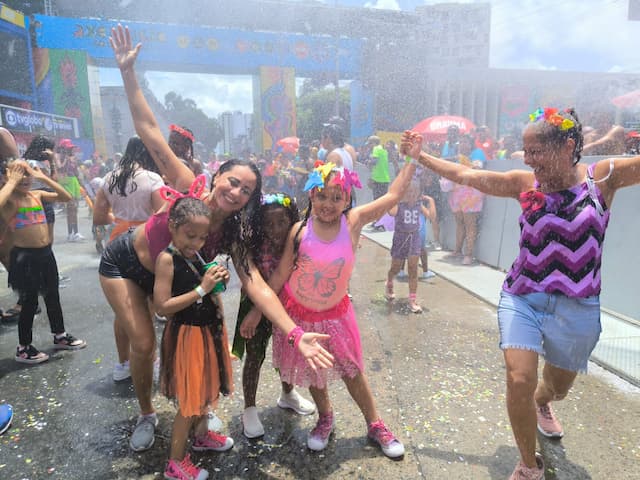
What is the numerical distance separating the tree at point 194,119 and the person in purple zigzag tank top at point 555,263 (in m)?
62.2

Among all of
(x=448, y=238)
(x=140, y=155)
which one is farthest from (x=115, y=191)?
(x=448, y=238)

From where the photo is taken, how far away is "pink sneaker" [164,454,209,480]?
7.15 feet

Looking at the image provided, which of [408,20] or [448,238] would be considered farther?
[408,20]

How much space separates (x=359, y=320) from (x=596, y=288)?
266cm

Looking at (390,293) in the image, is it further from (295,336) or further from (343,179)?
(295,336)

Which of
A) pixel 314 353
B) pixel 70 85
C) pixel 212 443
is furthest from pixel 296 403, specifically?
pixel 70 85

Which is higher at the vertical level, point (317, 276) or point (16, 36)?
point (16, 36)

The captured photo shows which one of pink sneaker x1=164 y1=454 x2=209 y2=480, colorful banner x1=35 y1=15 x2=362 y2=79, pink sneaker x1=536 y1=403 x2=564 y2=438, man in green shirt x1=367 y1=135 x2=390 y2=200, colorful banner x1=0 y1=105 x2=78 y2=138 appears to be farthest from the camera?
colorful banner x1=35 y1=15 x2=362 y2=79

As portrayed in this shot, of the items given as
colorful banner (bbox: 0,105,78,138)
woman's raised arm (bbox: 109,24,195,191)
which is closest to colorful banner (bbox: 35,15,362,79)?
colorful banner (bbox: 0,105,78,138)

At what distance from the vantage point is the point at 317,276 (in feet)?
7.65

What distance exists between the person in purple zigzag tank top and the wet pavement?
42cm

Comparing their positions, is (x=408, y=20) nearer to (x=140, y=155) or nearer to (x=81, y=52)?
(x=81, y=52)

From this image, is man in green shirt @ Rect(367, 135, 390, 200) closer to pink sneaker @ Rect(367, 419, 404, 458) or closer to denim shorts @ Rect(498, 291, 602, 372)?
pink sneaker @ Rect(367, 419, 404, 458)

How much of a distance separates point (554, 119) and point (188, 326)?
198cm
